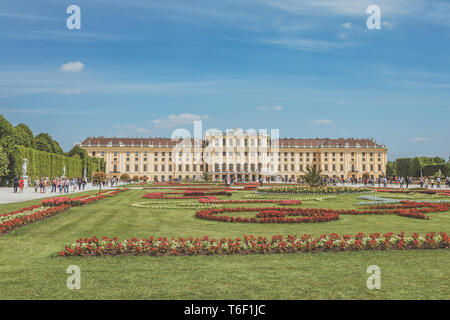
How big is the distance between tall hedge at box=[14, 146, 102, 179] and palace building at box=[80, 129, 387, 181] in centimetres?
2596

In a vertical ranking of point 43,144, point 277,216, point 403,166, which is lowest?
point 277,216

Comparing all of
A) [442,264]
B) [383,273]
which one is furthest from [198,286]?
[442,264]

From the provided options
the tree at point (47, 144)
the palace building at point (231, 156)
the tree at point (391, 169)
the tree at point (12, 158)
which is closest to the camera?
the tree at point (12, 158)

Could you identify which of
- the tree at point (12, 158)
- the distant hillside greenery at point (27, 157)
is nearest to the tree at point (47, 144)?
the distant hillside greenery at point (27, 157)

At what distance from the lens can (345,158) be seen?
268 feet

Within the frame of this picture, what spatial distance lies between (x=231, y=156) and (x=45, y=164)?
45.0 meters

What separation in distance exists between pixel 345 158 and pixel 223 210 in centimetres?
7418

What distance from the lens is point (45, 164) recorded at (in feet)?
128

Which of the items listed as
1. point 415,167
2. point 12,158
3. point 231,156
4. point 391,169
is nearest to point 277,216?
point 12,158

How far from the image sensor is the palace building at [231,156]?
7812cm

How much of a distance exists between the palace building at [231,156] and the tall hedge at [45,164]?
25958 mm

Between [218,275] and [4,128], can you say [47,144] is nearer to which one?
[4,128]

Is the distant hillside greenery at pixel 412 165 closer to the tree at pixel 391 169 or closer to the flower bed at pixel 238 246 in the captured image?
the tree at pixel 391 169
